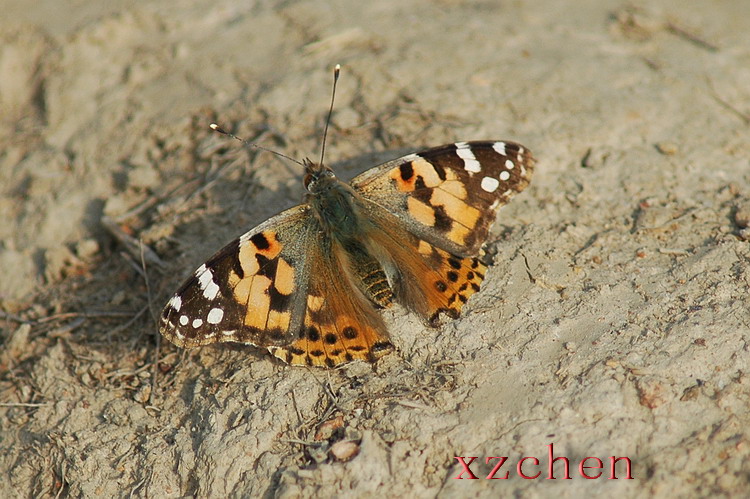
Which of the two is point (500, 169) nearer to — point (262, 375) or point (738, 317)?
point (738, 317)

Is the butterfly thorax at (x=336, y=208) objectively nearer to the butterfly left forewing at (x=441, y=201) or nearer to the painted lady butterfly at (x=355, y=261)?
the painted lady butterfly at (x=355, y=261)

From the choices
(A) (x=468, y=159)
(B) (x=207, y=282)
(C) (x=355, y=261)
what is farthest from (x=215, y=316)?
(A) (x=468, y=159)

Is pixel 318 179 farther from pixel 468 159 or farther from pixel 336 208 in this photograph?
pixel 468 159

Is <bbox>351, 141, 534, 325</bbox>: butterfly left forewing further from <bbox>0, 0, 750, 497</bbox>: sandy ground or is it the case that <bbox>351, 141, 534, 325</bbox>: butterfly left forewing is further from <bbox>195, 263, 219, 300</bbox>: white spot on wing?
<bbox>195, 263, 219, 300</bbox>: white spot on wing

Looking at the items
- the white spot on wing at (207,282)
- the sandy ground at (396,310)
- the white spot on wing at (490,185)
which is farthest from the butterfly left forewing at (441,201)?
the white spot on wing at (207,282)

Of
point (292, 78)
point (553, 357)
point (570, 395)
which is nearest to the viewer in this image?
point (570, 395)

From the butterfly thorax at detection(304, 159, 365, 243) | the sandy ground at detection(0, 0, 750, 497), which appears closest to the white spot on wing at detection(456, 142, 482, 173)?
the sandy ground at detection(0, 0, 750, 497)

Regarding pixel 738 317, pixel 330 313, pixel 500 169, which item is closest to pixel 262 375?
pixel 330 313
